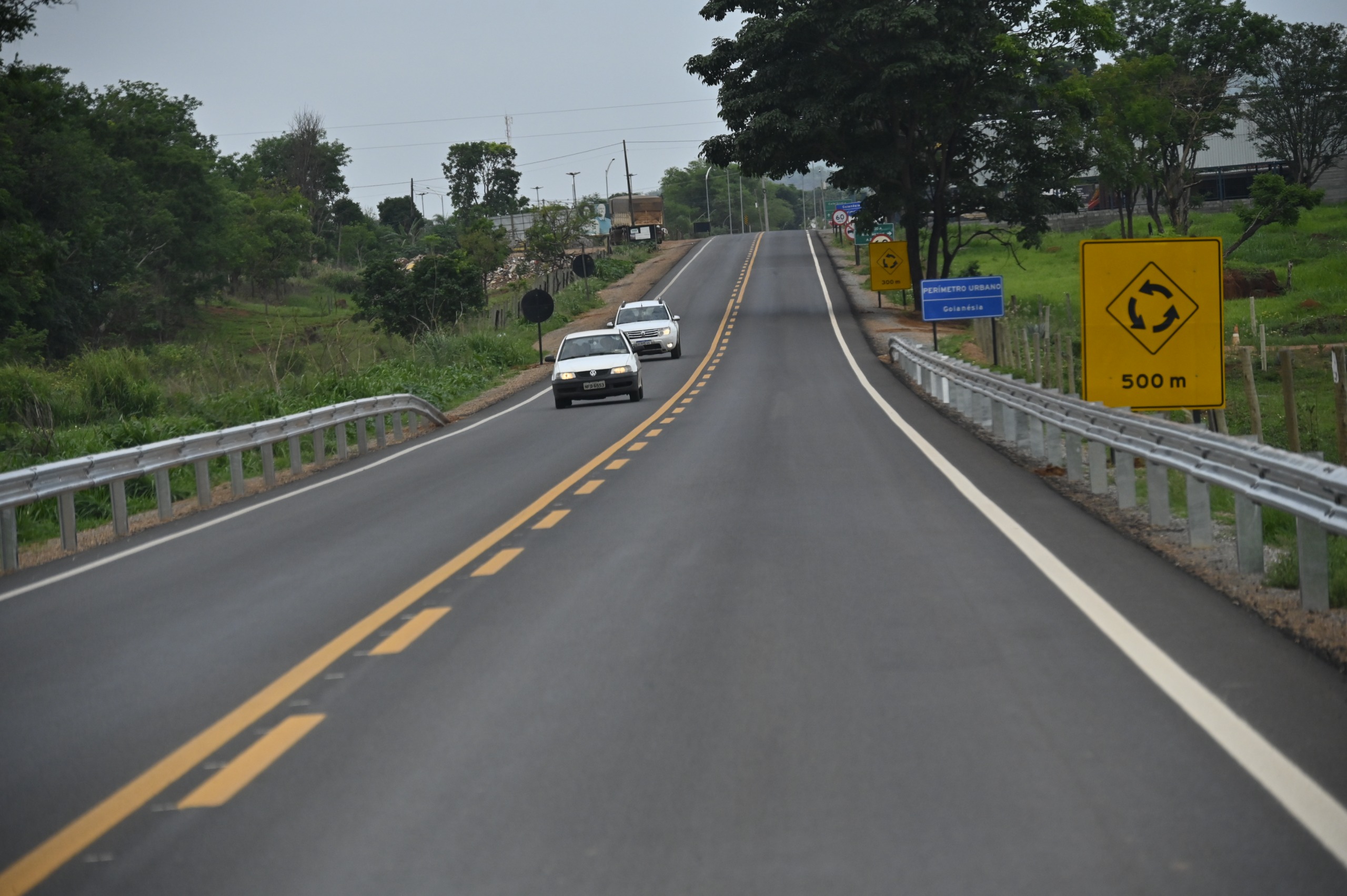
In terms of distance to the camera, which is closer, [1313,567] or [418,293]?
[1313,567]

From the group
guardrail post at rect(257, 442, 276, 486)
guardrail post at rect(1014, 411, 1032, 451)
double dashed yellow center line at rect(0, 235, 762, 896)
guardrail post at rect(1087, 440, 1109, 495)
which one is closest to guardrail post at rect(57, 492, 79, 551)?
guardrail post at rect(257, 442, 276, 486)

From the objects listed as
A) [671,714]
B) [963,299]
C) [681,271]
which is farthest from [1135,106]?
[671,714]

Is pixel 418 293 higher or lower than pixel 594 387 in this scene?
higher

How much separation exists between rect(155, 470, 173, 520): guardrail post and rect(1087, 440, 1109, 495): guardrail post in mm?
9007

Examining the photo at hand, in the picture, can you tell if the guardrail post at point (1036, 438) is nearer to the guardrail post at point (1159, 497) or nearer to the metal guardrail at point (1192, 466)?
the metal guardrail at point (1192, 466)

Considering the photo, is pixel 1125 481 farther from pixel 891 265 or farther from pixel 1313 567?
pixel 891 265

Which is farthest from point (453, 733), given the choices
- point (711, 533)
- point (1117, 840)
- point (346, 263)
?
point (346, 263)

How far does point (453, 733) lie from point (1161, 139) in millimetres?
68673

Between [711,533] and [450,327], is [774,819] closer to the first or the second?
[711,533]

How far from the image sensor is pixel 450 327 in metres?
60.6

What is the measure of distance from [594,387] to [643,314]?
53.3ft

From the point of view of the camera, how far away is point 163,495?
14977mm

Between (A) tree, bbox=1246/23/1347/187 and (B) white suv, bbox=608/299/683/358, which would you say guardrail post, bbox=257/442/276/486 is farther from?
(A) tree, bbox=1246/23/1347/187

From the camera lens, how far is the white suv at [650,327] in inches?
1698
